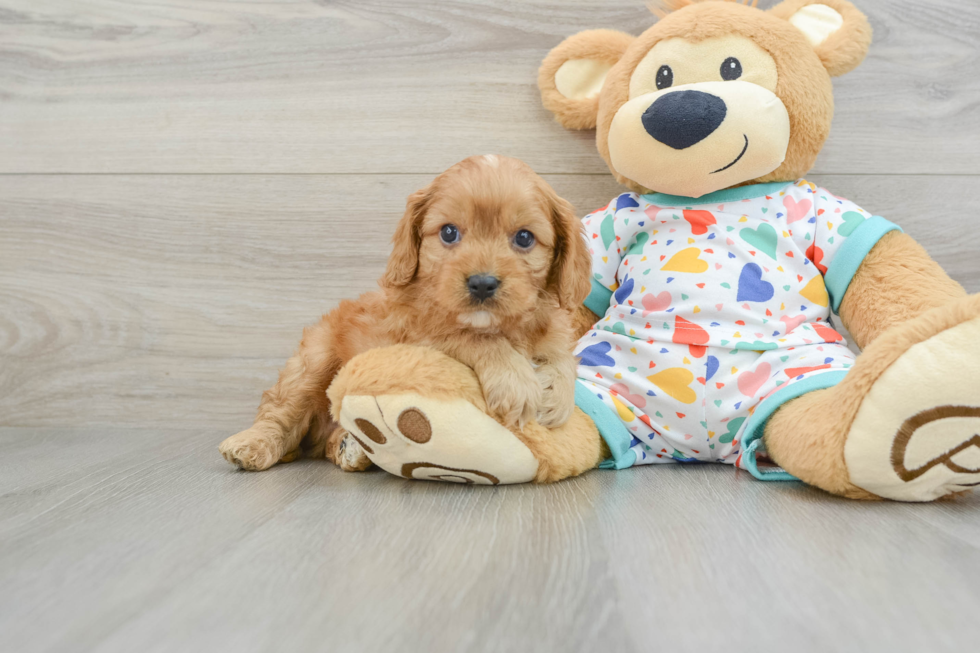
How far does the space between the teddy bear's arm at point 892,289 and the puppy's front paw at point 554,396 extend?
616 millimetres

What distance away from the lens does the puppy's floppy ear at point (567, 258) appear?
48.3 inches

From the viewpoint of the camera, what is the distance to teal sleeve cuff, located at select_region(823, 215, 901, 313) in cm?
136

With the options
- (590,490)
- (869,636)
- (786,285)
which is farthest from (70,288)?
(869,636)

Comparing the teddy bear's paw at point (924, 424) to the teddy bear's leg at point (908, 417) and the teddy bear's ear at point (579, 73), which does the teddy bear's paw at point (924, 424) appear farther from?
the teddy bear's ear at point (579, 73)

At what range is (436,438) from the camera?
1.10 meters

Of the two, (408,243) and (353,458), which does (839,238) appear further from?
(353,458)

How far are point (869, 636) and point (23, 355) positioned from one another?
7.02 feet

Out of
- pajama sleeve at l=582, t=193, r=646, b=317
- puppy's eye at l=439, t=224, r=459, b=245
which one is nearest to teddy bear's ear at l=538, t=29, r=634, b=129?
pajama sleeve at l=582, t=193, r=646, b=317

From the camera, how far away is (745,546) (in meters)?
0.87

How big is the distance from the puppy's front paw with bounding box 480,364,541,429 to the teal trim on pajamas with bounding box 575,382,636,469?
183 millimetres

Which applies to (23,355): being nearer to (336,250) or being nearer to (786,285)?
(336,250)

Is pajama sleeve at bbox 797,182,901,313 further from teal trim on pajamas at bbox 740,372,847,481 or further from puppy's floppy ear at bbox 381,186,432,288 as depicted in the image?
puppy's floppy ear at bbox 381,186,432,288

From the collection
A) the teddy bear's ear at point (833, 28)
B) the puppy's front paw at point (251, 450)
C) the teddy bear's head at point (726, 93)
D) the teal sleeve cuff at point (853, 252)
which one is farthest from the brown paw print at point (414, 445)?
the teddy bear's ear at point (833, 28)

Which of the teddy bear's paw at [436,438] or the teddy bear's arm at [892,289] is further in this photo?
the teddy bear's arm at [892,289]
